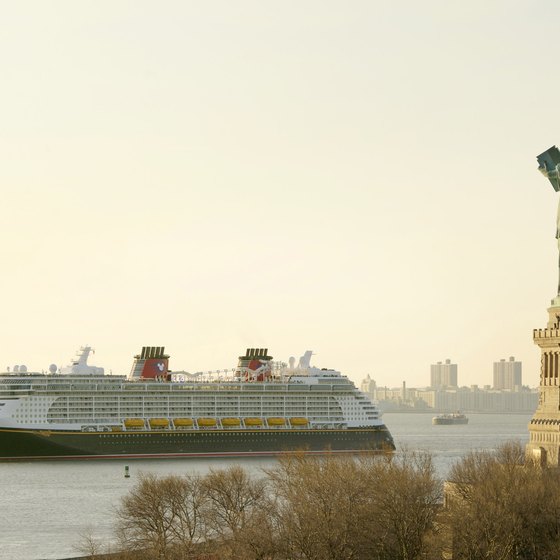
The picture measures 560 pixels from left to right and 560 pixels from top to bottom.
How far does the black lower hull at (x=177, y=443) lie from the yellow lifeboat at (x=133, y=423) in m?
1.54

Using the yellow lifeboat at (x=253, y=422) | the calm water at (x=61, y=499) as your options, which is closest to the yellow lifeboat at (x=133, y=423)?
the calm water at (x=61, y=499)

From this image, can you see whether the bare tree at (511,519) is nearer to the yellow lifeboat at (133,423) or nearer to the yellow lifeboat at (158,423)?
the yellow lifeboat at (133,423)

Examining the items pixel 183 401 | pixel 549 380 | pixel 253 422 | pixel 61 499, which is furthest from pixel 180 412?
pixel 549 380

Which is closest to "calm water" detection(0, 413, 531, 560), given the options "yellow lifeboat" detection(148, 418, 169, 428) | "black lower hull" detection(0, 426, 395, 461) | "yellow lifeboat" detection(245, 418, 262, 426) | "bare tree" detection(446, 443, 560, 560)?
"black lower hull" detection(0, 426, 395, 461)

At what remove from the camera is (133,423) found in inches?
5758

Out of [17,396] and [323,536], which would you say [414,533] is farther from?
[17,396]

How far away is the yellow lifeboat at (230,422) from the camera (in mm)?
150375

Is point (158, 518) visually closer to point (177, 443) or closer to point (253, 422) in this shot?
point (177, 443)

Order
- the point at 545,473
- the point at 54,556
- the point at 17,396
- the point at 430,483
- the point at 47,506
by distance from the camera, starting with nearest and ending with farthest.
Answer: the point at 545,473, the point at 430,483, the point at 54,556, the point at 47,506, the point at 17,396

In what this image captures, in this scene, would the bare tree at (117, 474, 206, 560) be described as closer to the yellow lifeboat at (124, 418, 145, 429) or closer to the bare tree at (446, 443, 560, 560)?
the bare tree at (446, 443, 560, 560)

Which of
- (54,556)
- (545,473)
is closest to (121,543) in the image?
(54,556)

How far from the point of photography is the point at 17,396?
462 ft

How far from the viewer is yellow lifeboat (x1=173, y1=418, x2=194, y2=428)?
14825cm

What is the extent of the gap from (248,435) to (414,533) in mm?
92957
